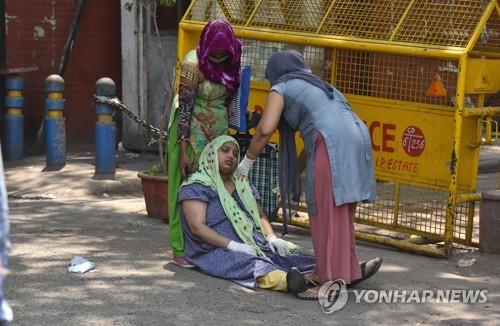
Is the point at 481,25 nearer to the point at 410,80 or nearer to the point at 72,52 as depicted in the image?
the point at 410,80

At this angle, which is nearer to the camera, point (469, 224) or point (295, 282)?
point (295, 282)

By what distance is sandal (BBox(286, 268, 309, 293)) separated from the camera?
6102mm

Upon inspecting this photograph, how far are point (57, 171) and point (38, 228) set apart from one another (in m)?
2.89

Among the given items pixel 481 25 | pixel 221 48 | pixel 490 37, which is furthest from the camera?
pixel 490 37

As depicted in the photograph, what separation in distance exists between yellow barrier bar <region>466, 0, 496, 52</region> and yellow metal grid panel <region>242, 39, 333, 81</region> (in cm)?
123

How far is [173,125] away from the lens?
6.95 meters

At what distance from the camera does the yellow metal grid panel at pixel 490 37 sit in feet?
25.1

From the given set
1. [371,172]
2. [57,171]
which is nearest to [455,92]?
[371,172]

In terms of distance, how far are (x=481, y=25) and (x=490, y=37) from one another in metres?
0.66

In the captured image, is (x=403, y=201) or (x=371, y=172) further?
(x=403, y=201)

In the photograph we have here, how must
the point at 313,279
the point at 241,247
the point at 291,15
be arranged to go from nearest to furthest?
the point at 313,279, the point at 241,247, the point at 291,15

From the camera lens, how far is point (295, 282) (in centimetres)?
611

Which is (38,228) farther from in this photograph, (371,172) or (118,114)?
(118,114)

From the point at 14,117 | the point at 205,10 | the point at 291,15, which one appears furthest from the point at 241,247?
the point at 14,117
